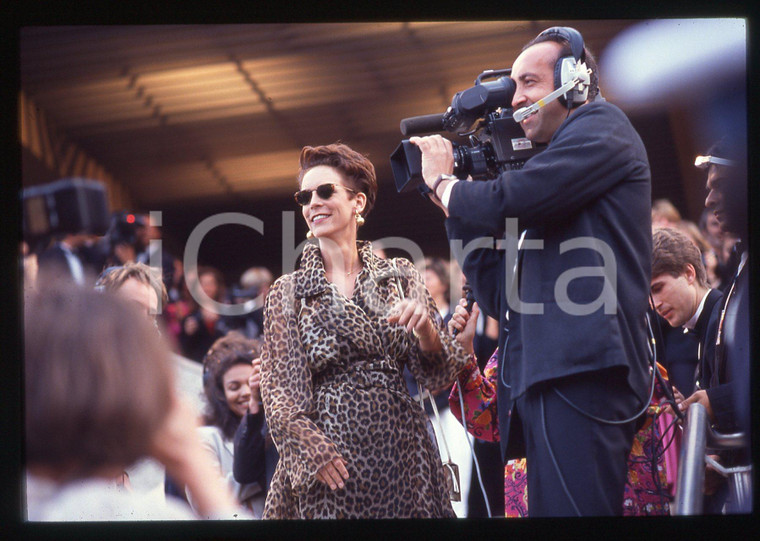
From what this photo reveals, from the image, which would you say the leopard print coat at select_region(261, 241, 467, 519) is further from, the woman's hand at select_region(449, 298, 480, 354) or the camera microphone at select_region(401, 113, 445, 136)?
the camera microphone at select_region(401, 113, 445, 136)

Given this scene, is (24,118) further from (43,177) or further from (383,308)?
(383,308)

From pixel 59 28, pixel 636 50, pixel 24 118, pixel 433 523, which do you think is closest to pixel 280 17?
pixel 59 28

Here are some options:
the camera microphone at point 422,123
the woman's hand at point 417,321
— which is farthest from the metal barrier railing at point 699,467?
the camera microphone at point 422,123

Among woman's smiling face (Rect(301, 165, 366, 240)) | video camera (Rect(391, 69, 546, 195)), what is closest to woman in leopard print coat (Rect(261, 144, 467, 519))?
woman's smiling face (Rect(301, 165, 366, 240))

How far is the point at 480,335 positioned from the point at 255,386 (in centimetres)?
91

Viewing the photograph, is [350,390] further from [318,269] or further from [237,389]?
[237,389]

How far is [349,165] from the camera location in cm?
329

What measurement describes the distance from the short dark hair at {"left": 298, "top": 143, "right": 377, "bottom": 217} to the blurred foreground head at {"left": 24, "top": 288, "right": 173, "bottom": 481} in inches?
70.4

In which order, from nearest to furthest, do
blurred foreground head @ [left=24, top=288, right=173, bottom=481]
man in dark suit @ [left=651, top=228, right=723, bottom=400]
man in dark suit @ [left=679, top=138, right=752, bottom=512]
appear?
blurred foreground head @ [left=24, top=288, right=173, bottom=481] → man in dark suit @ [left=679, top=138, right=752, bottom=512] → man in dark suit @ [left=651, top=228, right=723, bottom=400]

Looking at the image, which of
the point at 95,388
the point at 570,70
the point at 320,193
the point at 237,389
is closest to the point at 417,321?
the point at 320,193

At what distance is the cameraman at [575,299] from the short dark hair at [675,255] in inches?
22.8

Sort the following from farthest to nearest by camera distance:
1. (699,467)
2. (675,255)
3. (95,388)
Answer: (675,255) → (699,467) → (95,388)

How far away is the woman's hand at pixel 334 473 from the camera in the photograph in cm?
288

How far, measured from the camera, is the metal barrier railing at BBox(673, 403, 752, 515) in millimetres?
2832
